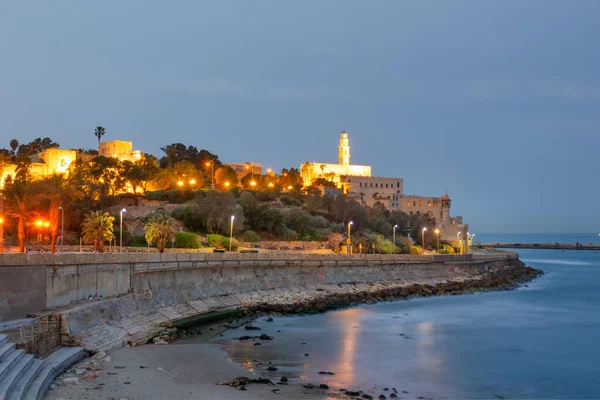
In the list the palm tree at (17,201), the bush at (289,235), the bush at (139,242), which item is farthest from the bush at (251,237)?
the palm tree at (17,201)

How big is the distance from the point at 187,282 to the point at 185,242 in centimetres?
1783

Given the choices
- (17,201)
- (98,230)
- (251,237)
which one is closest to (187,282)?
(98,230)

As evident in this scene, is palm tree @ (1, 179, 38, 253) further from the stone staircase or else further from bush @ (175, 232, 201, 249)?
the stone staircase

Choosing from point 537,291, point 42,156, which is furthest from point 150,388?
point 42,156

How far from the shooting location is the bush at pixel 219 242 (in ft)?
194

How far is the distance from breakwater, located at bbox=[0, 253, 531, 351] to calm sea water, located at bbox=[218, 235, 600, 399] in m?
4.20

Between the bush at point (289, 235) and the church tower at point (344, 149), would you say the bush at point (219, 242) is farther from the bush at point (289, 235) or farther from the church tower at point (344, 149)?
the church tower at point (344, 149)

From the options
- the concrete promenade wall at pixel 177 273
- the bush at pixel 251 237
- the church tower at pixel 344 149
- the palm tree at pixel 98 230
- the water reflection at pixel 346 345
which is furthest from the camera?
the church tower at pixel 344 149

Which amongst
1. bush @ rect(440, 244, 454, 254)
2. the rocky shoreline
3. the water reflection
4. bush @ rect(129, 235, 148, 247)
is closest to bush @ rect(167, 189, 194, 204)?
bush @ rect(129, 235, 148, 247)

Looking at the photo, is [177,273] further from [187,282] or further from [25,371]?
[25,371]

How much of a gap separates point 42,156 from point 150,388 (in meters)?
84.7

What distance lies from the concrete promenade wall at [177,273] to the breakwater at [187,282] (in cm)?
5

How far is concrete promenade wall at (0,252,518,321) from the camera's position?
77.4ft

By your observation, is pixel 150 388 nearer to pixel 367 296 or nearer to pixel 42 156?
pixel 367 296
